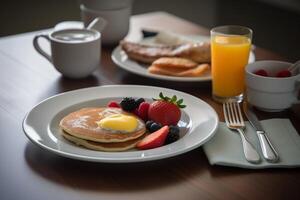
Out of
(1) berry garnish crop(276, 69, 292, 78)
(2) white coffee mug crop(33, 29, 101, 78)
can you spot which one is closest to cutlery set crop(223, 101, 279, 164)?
(1) berry garnish crop(276, 69, 292, 78)

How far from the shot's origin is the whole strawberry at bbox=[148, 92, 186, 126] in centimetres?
113

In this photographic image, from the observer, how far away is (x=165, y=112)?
1130mm

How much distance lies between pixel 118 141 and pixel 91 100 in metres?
0.27

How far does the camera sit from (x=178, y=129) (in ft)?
3.62

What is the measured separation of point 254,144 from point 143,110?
25 cm

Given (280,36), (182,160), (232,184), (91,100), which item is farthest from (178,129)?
(280,36)

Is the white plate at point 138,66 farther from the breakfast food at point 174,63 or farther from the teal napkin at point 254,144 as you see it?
the teal napkin at point 254,144

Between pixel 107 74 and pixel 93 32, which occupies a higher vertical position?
pixel 93 32

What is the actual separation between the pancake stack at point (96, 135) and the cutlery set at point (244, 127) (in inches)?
8.4

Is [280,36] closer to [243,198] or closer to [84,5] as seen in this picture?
[84,5]

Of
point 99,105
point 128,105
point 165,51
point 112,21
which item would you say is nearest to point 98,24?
point 112,21

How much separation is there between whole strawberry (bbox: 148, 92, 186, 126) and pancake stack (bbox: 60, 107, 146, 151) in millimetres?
33

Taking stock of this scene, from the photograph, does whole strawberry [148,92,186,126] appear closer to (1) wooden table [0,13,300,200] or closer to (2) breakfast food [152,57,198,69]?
(1) wooden table [0,13,300,200]

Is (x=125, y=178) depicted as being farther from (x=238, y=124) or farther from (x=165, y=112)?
(x=238, y=124)
